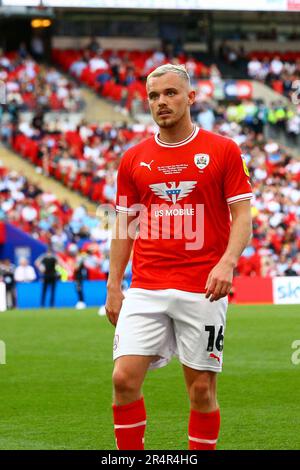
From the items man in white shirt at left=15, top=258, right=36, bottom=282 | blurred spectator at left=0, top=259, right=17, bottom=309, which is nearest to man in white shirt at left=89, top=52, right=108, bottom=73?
man in white shirt at left=15, top=258, right=36, bottom=282

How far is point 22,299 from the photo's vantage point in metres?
27.9

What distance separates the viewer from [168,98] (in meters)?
6.70

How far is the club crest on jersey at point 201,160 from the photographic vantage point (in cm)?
665

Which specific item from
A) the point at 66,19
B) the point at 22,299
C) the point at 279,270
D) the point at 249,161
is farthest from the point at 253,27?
the point at 22,299

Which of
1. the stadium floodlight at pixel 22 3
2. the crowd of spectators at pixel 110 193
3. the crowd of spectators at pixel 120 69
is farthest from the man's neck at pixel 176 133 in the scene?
the crowd of spectators at pixel 120 69

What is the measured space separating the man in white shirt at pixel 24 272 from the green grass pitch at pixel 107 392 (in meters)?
8.68

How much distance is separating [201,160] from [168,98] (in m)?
0.42

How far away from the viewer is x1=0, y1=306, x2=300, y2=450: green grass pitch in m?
8.62

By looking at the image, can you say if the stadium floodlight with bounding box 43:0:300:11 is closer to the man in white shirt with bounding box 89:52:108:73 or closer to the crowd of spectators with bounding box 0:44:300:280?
the man in white shirt with bounding box 89:52:108:73

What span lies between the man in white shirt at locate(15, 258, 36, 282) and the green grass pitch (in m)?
8.68

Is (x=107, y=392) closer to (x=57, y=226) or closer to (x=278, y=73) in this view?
(x=57, y=226)

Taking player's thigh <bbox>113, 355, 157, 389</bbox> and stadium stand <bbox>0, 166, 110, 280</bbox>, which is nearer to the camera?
player's thigh <bbox>113, 355, 157, 389</bbox>

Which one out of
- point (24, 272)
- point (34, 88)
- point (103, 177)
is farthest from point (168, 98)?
point (34, 88)

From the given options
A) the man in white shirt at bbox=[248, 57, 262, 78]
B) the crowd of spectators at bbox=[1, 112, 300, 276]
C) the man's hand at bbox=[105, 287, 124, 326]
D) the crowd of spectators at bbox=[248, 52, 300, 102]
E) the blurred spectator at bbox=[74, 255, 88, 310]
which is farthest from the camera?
the man in white shirt at bbox=[248, 57, 262, 78]
